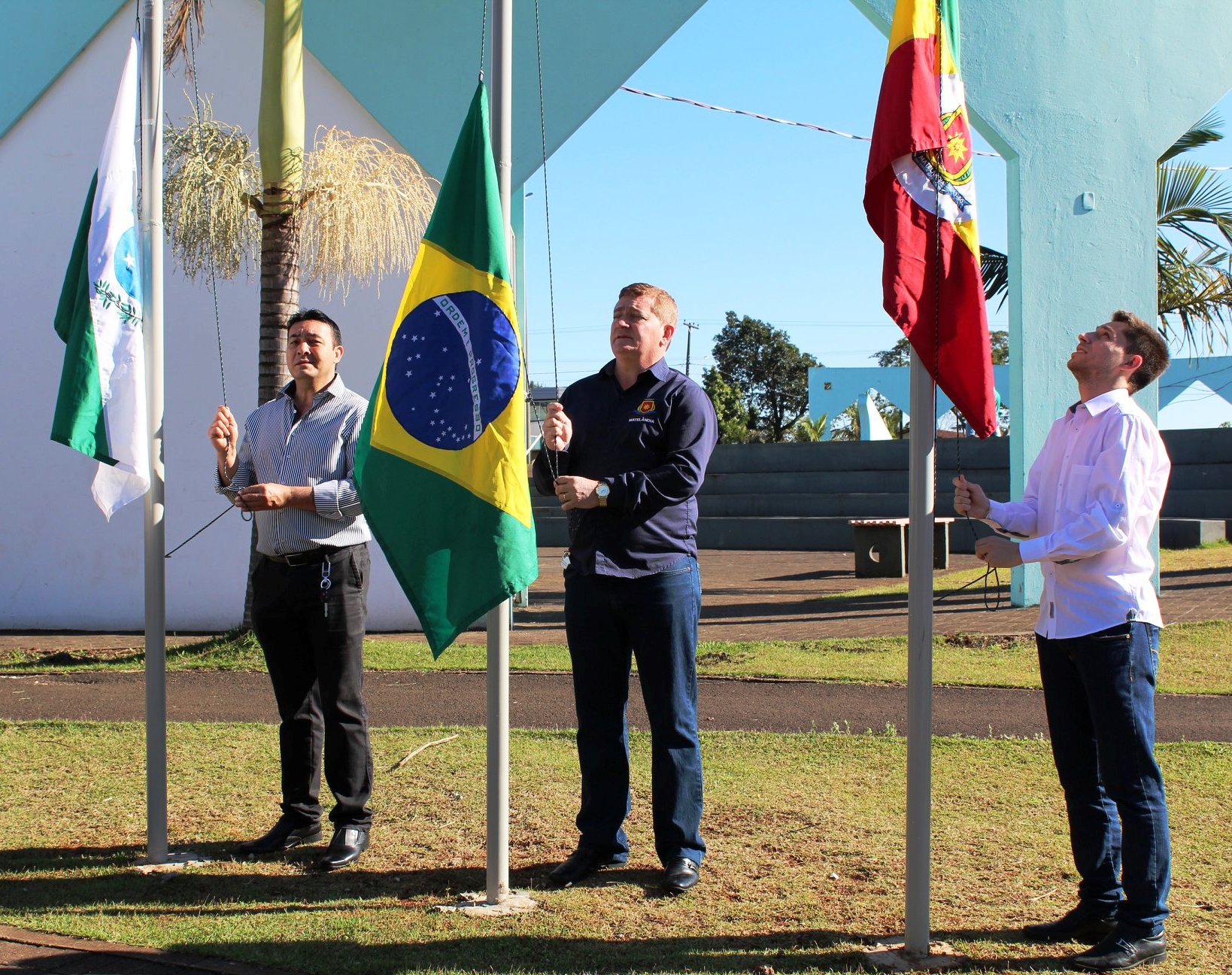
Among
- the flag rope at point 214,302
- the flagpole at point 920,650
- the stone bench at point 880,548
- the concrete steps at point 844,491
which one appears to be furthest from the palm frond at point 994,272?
the flagpole at point 920,650

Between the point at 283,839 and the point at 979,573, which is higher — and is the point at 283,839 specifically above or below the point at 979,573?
below

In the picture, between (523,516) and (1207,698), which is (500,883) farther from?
(1207,698)

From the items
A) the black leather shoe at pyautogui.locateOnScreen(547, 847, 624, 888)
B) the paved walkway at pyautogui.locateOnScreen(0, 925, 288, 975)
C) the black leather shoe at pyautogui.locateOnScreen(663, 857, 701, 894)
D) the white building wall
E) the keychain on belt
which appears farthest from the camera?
the white building wall

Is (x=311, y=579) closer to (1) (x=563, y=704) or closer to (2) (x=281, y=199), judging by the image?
(1) (x=563, y=704)

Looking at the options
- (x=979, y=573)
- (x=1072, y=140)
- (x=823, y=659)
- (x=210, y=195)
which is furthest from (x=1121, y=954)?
(x=979, y=573)

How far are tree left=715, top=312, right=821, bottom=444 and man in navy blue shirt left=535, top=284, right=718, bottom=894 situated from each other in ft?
196

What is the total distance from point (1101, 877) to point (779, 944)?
3.54 ft

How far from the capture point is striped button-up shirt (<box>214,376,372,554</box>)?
4930mm

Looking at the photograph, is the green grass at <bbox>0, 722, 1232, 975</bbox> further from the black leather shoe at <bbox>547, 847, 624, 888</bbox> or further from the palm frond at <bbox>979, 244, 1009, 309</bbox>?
the palm frond at <bbox>979, 244, 1009, 309</bbox>

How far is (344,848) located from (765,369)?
61.6 metres

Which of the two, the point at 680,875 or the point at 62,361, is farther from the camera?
the point at 62,361

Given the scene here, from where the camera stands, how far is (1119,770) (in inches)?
150

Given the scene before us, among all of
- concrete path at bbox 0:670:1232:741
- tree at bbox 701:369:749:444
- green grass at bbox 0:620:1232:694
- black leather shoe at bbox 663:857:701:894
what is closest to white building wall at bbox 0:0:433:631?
green grass at bbox 0:620:1232:694

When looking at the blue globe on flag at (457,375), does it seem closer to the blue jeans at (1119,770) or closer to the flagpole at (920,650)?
the flagpole at (920,650)
